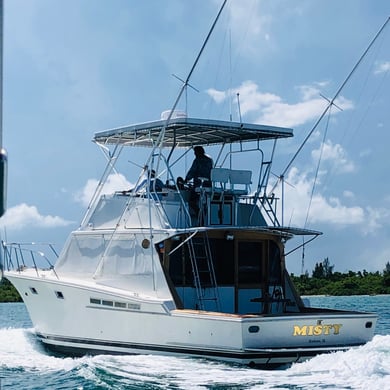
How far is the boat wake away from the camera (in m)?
10.8

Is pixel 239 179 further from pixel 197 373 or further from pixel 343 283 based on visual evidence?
pixel 343 283

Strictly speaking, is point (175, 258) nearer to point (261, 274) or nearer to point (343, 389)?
point (261, 274)

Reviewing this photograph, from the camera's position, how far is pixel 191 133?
50.5ft

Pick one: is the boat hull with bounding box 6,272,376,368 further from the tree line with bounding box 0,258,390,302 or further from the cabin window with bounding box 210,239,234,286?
the tree line with bounding box 0,258,390,302

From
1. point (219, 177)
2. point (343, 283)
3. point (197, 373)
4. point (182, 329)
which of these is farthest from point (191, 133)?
point (343, 283)

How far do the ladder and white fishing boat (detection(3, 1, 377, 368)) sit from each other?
0.07 feet

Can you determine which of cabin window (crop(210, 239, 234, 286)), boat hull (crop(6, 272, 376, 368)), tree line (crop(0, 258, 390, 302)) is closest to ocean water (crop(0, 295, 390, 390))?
boat hull (crop(6, 272, 376, 368))

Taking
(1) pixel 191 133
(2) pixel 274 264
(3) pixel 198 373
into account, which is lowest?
(3) pixel 198 373

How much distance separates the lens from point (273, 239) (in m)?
15.1

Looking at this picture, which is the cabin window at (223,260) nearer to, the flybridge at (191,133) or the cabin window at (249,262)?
the cabin window at (249,262)

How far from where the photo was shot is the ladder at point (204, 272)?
46.4 feet

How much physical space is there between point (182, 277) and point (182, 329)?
5.95ft

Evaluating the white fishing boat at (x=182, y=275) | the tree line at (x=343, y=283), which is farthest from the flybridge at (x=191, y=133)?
the tree line at (x=343, y=283)

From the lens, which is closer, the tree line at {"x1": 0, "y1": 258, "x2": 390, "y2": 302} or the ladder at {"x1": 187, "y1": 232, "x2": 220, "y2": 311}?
the ladder at {"x1": 187, "y1": 232, "x2": 220, "y2": 311}
